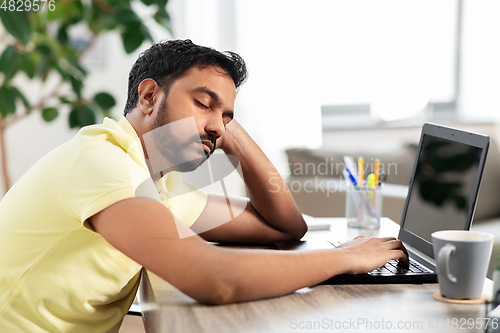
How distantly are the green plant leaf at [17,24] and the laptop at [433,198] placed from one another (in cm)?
114

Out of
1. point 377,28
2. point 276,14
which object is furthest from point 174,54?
point 377,28

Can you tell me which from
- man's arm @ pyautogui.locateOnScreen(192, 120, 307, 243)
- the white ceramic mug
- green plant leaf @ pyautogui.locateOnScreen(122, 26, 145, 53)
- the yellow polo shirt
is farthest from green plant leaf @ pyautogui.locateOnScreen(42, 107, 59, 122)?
the white ceramic mug

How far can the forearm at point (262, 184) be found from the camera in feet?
3.75

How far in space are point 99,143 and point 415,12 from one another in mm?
2703

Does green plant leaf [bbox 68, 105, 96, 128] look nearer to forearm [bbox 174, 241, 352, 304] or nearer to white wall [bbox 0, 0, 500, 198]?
white wall [bbox 0, 0, 500, 198]

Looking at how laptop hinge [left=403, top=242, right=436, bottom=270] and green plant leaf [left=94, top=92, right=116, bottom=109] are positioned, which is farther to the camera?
green plant leaf [left=94, top=92, right=116, bottom=109]

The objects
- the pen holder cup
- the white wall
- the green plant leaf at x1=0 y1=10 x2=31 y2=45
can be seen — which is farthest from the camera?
the white wall

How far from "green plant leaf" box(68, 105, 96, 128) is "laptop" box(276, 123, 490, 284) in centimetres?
140

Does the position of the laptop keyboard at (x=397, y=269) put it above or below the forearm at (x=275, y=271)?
below

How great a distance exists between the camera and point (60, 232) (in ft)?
2.68

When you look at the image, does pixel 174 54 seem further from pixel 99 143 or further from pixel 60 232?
pixel 60 232

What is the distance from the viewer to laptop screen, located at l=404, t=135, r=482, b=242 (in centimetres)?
87

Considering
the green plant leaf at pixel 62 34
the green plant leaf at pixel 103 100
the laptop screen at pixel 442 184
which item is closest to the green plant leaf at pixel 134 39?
the green plant leaf at pixel 103 100

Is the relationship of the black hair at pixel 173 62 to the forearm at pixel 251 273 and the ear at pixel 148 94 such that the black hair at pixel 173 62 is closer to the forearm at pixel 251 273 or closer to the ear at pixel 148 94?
the ear at pixel 148 94
